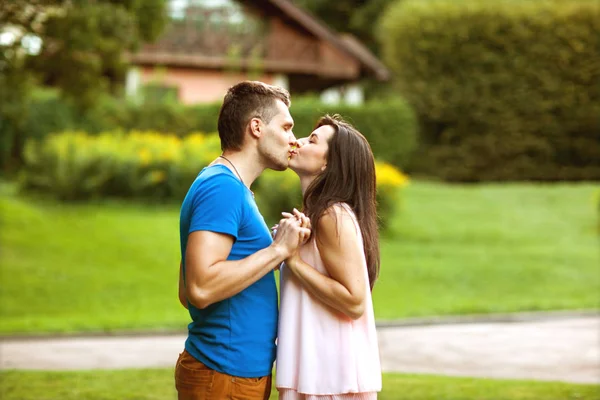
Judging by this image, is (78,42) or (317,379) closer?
(317,379)

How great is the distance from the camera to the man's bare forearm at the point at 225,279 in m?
3.40

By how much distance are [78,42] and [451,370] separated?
652 cm

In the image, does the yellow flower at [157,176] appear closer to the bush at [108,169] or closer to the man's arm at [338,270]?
the bush at [108,169]

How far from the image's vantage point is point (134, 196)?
2025cm

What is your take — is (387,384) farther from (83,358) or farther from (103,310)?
(103,310)

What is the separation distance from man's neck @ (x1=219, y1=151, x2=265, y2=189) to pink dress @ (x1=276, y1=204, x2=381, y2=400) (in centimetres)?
35

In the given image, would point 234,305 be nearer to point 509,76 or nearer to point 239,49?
point 509,76

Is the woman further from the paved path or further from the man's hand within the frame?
the paved path

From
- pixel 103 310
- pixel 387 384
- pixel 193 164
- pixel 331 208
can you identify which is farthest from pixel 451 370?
pixel 193 164

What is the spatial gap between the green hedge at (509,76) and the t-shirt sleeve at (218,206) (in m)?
23.7

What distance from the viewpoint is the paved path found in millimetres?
9578

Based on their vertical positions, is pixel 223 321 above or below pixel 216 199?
below

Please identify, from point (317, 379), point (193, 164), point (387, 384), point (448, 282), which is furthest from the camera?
point (193, 164)

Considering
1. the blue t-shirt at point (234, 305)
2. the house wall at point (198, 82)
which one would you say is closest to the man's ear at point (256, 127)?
the blue t-shirt at point (234, 305)
